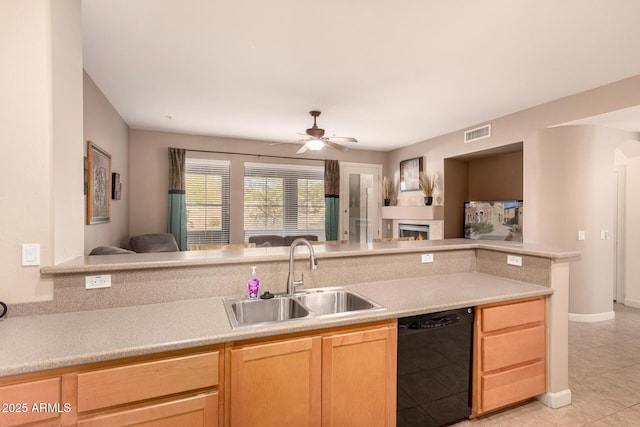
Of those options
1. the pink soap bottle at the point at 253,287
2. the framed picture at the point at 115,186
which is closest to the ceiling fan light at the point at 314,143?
the pink soap bottle at the point at 253,287

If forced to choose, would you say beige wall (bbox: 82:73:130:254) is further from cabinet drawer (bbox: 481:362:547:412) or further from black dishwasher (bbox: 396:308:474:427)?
cabinet drawer (bbox: 481:362:547:412)

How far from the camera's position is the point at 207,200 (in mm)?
5637

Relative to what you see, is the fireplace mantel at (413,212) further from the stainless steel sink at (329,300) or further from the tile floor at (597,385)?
the stainless steel sink at (329,300)

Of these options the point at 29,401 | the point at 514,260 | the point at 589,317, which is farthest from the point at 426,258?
the point at 589,317

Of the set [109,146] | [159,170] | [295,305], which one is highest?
[109,146]

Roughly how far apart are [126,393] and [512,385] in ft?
7.34

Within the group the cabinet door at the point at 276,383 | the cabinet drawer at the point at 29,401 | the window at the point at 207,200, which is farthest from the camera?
the window at the point at 207,200

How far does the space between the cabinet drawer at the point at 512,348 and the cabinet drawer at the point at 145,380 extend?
1.64 metres

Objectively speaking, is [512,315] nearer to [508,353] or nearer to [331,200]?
[508,353]

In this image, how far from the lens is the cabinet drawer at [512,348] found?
1939mm

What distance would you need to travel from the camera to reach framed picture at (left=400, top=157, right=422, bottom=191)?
602 cm

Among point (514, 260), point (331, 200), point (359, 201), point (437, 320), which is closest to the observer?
point (437, 320)

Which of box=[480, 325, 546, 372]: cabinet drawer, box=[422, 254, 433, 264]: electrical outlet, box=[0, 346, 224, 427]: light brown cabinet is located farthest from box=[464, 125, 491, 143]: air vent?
box=[0, 346, 224, 427]: light brown cabinet

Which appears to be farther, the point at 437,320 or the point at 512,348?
the point at 512,348
